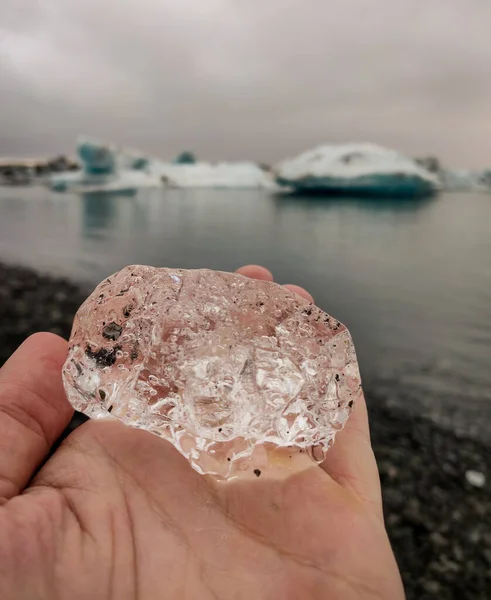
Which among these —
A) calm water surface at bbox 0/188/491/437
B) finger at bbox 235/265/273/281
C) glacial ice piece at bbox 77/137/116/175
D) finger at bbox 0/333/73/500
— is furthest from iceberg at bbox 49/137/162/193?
finger at bbox 0/333/73/500

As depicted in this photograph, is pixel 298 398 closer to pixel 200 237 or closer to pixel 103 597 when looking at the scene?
pixel 103 597

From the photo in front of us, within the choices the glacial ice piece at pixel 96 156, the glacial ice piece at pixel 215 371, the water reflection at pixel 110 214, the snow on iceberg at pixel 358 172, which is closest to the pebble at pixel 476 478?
the glacial ice piece at pixel 215 371

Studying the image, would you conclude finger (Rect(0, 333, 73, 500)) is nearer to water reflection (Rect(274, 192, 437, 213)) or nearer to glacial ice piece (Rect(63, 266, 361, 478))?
glacial ice piece (Rect(63, 266, 361, 478))

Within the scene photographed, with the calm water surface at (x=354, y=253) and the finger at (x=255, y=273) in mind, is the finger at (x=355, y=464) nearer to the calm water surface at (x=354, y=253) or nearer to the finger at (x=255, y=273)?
the finger at (x=255, y=273)

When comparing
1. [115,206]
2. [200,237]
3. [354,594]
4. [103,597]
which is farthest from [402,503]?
[115,206]

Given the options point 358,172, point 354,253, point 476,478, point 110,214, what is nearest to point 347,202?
point 358,172
